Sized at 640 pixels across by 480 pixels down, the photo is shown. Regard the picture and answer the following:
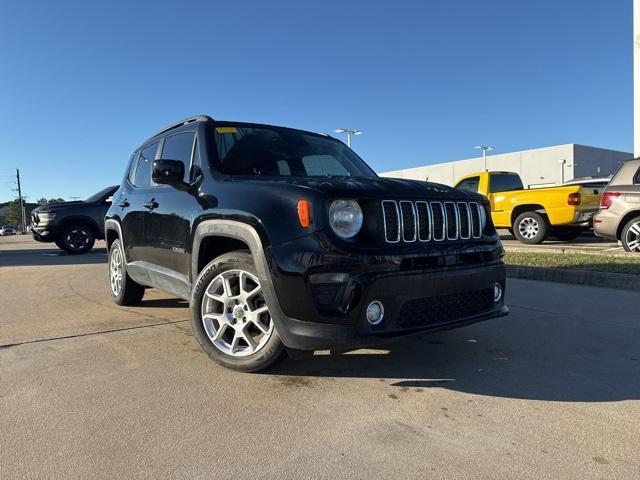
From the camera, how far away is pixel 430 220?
3299 mm

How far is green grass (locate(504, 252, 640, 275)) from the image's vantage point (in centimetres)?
694

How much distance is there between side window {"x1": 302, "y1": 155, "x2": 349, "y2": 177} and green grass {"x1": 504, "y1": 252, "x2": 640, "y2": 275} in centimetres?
428

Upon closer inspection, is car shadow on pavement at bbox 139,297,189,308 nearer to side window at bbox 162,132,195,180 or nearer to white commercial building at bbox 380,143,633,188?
side window at bbox 162,132,195,180

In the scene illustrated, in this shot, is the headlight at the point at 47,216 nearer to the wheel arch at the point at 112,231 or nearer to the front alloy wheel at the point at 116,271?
the wheel arch at the point at 112,231

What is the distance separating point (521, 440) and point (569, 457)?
22 cm

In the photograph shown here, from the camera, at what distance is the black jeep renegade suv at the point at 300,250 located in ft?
9.47

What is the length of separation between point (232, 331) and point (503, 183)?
11256 mm

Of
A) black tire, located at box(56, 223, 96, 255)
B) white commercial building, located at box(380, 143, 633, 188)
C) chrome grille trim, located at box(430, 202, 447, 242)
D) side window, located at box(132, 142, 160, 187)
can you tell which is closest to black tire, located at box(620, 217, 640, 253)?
chrome grille trim, located at box(430, 202, 447, 242)

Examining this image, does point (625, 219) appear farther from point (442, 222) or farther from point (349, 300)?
point (349, 300)

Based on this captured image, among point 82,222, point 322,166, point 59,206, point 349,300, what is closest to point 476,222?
point 349,300

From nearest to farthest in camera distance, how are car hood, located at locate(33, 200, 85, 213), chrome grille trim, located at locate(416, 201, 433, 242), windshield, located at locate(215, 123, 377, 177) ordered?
chrome grille trim, located at locate(416, 201, 433, 242) < windshield, located at locate(215, 123, 377, 177) < car hood, located at locate(33, 200, 85, 213)

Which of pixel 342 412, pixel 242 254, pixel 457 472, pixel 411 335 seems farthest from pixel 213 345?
pixel 457 472

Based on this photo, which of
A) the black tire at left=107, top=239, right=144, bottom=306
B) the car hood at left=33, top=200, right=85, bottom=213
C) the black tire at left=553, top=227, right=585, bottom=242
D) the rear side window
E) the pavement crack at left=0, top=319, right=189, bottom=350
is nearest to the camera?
the pavement crack at left=0, top=319, right=189, bottom=350

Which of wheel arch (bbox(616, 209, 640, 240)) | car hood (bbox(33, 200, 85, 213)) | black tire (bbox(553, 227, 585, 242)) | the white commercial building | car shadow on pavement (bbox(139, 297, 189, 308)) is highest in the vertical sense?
the white commercial building
